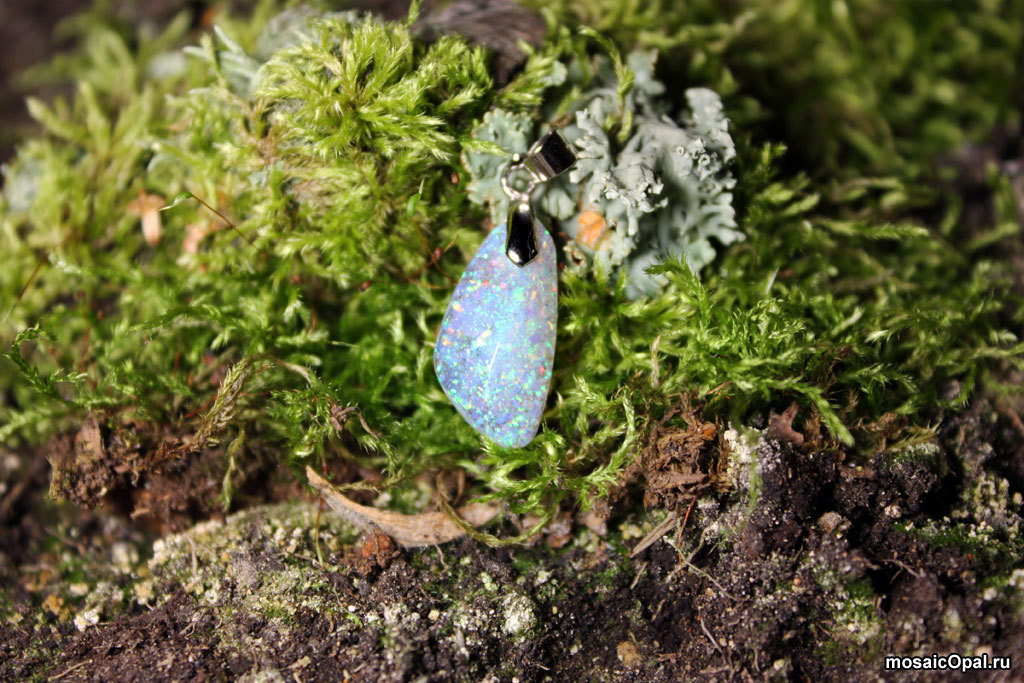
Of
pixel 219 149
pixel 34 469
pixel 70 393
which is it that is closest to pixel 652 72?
pixel 219 149

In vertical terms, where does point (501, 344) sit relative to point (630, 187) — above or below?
below

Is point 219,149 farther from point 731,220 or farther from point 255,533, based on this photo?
point 731,220

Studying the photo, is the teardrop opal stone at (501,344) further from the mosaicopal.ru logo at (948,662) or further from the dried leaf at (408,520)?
the mosaicopal.ru logo at (948,662)

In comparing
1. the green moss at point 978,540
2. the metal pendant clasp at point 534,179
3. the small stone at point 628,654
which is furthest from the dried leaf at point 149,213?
the green moss at point 978,540

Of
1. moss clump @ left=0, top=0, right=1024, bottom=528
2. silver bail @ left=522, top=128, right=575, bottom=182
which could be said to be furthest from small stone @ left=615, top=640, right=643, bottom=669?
silver bail @ left=522, top=128, right=575, bottom=182

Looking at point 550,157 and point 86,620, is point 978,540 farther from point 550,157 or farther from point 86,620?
point 86,620

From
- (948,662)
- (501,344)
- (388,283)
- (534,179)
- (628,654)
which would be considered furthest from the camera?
(388,283)

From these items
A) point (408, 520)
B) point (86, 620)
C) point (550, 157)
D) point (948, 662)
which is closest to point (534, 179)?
point (550, 157)
